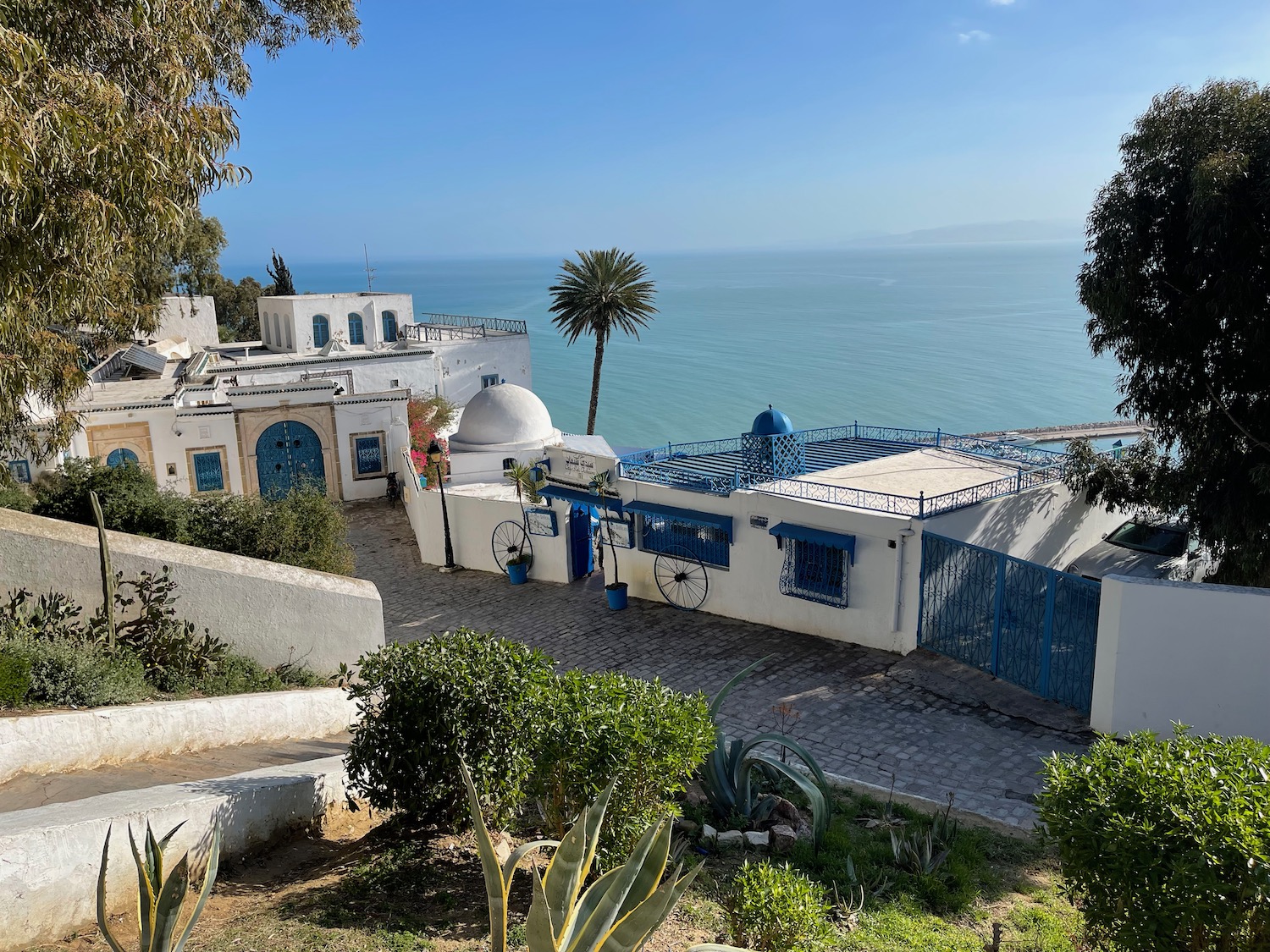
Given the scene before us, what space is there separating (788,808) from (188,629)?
668 centimetres

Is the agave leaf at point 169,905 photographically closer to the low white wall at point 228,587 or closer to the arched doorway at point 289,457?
the low white wall at point 228,587

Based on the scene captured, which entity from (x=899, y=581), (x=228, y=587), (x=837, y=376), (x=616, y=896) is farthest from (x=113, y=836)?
(x=837, y=376)

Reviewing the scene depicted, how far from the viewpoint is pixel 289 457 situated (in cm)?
2719

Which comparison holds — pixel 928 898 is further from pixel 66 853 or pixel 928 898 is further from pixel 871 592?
pixel 871 592

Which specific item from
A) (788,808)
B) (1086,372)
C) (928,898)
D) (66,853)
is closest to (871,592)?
(788,808)

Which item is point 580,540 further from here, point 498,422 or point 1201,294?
point 1201,294

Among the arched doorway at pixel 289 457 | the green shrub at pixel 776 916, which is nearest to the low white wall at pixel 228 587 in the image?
the green shrub at pixel 776 916

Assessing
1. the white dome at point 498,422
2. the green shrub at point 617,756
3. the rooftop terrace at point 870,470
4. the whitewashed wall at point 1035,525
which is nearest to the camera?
the green shrub at point 617,756

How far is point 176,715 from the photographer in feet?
27.9

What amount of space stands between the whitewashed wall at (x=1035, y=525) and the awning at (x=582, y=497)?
6.20 meters

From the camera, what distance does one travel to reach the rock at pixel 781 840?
7.30 m

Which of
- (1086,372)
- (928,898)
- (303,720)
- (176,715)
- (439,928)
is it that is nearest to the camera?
(439,928)

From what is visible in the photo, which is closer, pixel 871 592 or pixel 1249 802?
pixel 1249 802

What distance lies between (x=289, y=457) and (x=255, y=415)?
1.52 m
